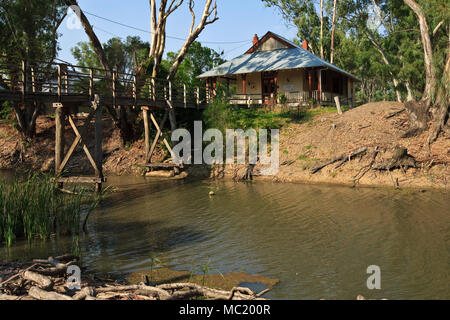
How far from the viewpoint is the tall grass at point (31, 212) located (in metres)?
8.30

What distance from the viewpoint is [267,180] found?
18.4 metres

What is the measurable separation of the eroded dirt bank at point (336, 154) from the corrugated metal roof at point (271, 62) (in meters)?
6.03

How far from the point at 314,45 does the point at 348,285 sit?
42216 millimetres

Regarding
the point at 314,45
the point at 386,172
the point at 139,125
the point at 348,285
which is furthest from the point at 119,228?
the point at 314,45

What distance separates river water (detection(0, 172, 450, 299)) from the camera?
268 inches

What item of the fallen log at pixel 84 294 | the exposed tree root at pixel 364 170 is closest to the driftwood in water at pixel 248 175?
the exposed tree root at pixel 364 170

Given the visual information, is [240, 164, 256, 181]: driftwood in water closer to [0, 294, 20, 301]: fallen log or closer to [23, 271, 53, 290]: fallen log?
[23, 271, 53, 290]: fallen log

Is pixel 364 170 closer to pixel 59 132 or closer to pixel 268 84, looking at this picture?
pixel 59 132

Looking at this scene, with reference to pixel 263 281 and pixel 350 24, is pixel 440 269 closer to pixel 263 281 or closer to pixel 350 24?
pixel 263 281

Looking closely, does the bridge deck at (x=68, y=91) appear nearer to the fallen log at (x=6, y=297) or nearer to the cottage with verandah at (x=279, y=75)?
the cottage with verandah at (x=279, y=75)
